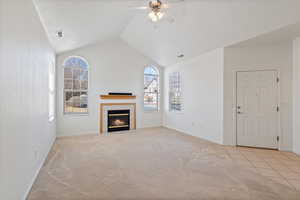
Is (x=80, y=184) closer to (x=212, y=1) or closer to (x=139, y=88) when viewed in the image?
(x=212, y=1)

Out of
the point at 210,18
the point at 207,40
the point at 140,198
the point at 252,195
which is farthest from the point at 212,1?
the point at 140,198

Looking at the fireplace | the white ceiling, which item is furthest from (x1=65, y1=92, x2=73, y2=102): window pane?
the white ceiling

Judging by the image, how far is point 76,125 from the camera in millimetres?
5383

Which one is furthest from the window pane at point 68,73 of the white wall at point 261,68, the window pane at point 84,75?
the white wall at point 261,68

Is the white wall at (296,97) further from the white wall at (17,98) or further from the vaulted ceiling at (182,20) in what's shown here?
the white wall at (17,98)

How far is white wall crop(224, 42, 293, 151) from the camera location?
12.2 ft

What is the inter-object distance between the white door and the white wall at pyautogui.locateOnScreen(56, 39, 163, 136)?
352 cm

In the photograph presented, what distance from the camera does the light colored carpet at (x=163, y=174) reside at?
6.61 feet

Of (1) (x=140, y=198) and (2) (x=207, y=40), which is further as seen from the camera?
(2) (x=207, y=40)

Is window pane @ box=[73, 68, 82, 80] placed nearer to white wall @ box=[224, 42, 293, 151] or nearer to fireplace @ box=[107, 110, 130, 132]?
fireplace @ box=[107, 110, 130, 132]

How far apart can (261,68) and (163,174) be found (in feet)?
11.7

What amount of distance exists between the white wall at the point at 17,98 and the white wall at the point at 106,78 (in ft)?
9.87

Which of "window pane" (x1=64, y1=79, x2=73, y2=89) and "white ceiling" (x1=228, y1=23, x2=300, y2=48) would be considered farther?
"window pane" (x1=64, y1=79, x2=73, y2=89)

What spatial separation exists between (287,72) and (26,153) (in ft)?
17.7
